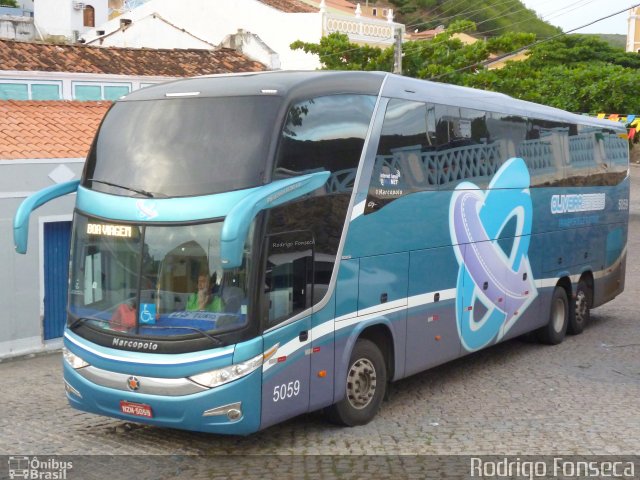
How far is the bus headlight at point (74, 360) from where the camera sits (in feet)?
30.1

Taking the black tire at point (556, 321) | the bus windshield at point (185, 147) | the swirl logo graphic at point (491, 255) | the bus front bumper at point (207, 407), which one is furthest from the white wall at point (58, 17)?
the bus front bumper at point (207, 407)

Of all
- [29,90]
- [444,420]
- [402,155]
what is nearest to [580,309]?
[444,420]

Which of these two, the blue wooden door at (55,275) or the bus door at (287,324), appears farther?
the blue wooden door at (55,275)

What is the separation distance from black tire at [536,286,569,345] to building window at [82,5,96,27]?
44.9m

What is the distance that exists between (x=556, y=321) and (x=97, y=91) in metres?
11.9

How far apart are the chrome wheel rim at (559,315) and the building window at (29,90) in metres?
11.8

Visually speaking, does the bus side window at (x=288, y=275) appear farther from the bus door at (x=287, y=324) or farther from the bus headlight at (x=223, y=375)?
the bus headlight at (x=223, y=375)

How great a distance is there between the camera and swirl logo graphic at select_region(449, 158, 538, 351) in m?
12.1

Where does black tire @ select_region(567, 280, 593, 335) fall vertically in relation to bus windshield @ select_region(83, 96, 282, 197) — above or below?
below

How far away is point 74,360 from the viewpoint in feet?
30.5

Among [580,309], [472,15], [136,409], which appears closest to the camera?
[136,409]

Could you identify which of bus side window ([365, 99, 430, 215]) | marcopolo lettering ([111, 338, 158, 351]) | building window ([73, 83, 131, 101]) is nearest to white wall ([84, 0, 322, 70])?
building window ([73, 83, 131, 101])

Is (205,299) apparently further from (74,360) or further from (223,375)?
(74,360)

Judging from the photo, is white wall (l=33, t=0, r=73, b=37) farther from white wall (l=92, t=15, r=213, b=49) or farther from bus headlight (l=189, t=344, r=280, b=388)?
bus headlight (l=189, t=344, r=280, b=388)
